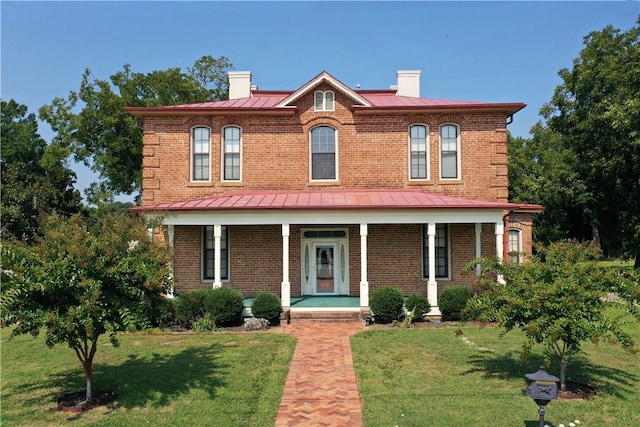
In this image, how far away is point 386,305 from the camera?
47.0 feet

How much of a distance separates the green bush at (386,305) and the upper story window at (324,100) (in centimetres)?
742

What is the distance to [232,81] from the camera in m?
21.4

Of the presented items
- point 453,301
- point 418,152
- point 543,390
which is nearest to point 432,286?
point 453,301

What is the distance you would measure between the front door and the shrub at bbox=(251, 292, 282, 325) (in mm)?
3197

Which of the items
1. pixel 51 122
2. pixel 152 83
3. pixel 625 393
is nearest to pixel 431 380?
pixel 625 393

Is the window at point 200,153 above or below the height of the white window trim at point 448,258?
above

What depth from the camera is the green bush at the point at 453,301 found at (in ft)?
48.0

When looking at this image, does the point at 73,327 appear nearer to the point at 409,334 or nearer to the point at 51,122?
the point at 409,334

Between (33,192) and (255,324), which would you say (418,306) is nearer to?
(255,324)

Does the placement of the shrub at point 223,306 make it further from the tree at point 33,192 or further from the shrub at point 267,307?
the tree at point 33,192

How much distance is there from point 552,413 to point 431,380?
2202mm

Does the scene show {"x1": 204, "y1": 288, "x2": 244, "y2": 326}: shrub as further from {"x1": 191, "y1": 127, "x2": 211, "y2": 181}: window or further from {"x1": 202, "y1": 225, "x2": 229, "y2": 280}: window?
{"x1": 191, "y1": 127, "x2": 211, "y2": 181}: window

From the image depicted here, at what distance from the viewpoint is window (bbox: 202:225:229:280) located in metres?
17.6

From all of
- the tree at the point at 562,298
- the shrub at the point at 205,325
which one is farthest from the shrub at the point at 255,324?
the tree at the point at 562,298
